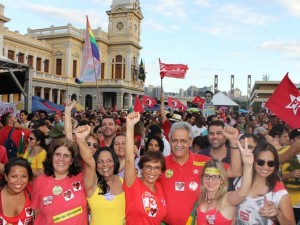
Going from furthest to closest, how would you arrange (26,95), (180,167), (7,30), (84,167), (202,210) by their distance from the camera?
(7,30), (26,95), (180,167), (84,167), (202,210)

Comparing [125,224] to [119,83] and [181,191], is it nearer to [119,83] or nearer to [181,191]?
[181,191]

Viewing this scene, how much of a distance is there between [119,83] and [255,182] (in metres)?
43.6

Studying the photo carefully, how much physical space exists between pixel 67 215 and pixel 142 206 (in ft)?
2.21

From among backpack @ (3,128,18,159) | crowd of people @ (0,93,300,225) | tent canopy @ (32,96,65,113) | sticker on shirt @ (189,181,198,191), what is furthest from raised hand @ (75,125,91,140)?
tent canopy @ (32,96,65,113)

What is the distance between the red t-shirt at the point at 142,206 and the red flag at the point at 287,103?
394 centimetres

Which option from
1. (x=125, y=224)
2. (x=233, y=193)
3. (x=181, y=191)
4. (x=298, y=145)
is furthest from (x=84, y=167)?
(x=298, y=145)

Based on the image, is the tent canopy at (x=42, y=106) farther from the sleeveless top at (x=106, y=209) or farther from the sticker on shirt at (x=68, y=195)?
the sleeveless top at (x=106, y=209)

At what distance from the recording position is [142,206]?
10.3 feet

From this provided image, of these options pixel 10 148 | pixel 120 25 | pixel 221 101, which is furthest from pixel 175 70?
pixel 120 25

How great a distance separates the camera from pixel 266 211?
9.32 ft

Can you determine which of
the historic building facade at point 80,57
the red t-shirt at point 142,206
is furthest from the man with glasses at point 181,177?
the historic building facade at point 80,57

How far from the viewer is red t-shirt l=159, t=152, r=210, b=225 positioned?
336 cm

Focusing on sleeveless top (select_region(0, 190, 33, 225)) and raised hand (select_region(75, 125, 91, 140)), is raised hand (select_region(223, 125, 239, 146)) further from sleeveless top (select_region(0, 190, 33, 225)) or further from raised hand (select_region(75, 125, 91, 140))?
sleeveless top (select_region(0, 190, 33, 225))

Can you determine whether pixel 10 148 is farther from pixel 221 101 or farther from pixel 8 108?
pixel 221 101
